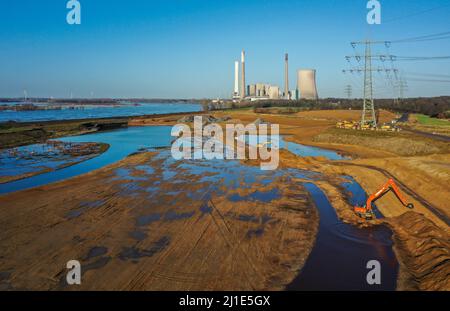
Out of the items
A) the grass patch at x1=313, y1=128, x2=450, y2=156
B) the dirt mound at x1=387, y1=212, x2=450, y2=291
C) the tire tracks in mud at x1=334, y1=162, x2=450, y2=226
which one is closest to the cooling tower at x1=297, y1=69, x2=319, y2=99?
the grass patch at x1=313, y1=128, x2=450, y2=156

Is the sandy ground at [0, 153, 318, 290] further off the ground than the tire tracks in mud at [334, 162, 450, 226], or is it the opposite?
the tire tracks in mud at [334, 162, 450, 226]

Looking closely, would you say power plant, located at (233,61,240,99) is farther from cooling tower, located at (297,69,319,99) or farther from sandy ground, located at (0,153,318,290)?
sandy ground, located at (0,153,318,290)

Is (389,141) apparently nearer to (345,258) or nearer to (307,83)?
(345,258)

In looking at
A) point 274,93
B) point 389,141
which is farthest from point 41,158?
point 274,93

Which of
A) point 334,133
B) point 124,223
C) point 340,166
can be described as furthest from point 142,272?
point 334,133

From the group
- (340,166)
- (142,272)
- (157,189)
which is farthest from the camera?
(340,166)

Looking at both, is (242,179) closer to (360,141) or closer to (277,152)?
(277,152)

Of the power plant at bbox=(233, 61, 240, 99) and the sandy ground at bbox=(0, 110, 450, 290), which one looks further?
the power plant at bbox=(233, 61, 240, 99)
